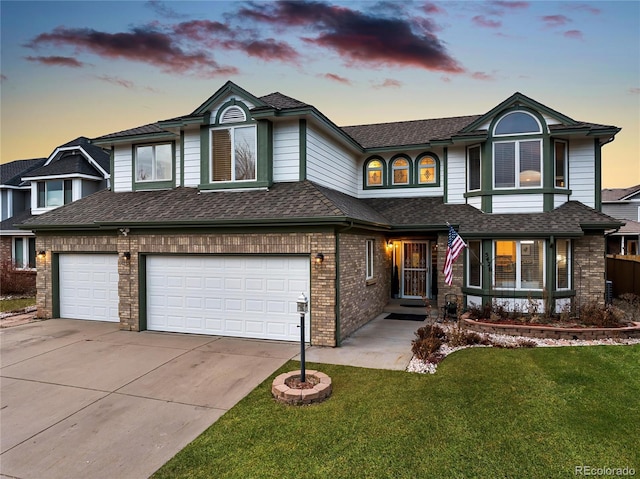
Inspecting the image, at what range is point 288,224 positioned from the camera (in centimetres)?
886

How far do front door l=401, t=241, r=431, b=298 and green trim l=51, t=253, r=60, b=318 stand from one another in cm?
1226

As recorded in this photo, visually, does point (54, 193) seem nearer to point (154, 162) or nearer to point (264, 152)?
point (154, 162)

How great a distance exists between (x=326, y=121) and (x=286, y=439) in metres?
→ 8.81

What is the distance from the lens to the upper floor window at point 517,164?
37.8 ft

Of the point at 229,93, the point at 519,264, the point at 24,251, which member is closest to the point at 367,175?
the point at 229,93

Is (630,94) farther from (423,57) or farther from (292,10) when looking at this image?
(292,10)

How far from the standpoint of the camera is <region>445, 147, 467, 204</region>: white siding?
13.1 metres

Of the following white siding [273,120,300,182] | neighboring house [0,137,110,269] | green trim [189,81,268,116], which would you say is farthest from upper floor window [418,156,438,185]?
neighboring house [0,137,110,269]

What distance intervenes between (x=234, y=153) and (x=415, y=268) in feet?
27.2

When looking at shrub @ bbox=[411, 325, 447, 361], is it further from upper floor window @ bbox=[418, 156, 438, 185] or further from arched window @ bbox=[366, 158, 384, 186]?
arched window @ bbox=[366, 158, 384, 186]

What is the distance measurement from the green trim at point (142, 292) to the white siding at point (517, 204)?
1092 cm

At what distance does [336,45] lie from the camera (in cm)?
1508

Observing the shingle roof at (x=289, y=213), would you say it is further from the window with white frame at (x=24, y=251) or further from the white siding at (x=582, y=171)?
the window with white frame at (x=24, y=251)
